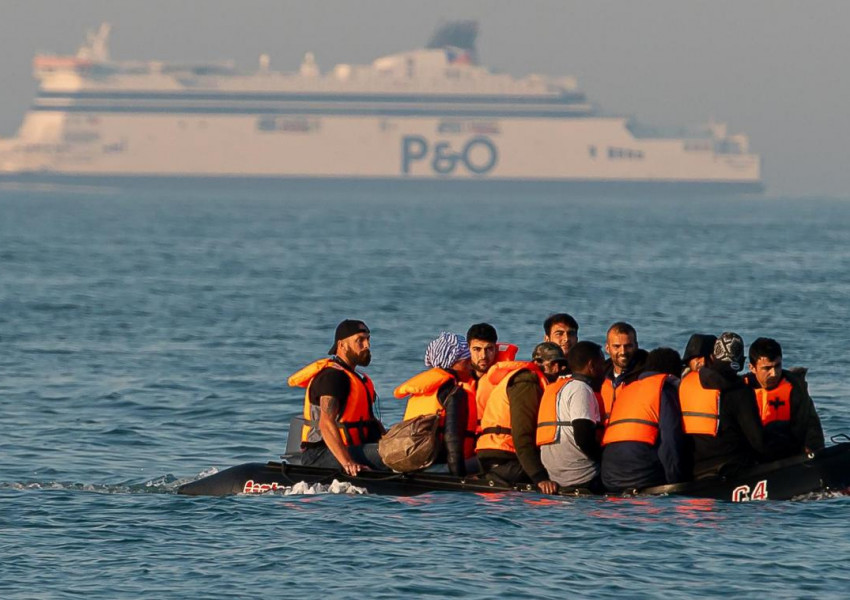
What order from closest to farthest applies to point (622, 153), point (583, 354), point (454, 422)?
point (583, 354) → point (454, 422) → point (622, 153)

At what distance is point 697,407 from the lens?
11414 millimetres

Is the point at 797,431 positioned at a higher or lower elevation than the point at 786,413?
lower

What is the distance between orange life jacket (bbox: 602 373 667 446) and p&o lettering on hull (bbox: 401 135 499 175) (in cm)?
14200

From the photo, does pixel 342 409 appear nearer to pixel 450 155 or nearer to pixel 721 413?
pixel 721 413

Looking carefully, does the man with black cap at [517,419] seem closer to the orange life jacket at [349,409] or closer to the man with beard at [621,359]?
the man with beard at [621,359]

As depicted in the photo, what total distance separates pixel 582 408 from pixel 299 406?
348 inches

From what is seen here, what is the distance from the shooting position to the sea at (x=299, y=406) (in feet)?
33.2

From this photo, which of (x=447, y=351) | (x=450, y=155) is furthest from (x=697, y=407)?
(x=450, y=155)

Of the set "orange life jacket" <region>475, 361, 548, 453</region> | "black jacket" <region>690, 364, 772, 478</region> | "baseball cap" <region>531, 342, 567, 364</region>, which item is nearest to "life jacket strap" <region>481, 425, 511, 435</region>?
"orange life jacket" <region>475, 361, 548, 453</region>

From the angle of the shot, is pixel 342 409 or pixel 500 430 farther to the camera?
pixel 342 409

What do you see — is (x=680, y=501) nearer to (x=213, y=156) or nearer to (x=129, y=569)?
(x=129, y=569)

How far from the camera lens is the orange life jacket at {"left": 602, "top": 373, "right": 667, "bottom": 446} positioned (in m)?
11.3

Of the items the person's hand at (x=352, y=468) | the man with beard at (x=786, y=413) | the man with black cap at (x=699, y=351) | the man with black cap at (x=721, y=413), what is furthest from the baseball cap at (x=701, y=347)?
the person's hand at (x=352, y=468)

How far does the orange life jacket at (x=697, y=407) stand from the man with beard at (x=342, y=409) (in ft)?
8.54
